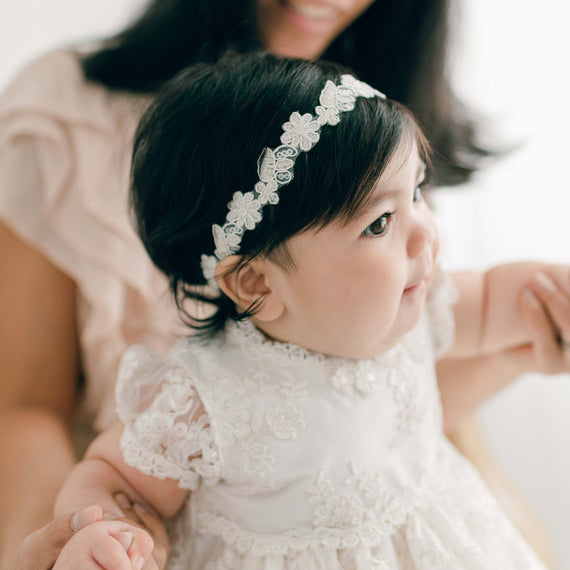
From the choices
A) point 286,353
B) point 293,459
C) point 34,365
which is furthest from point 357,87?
point 34,365

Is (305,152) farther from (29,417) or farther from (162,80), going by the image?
(29,417)

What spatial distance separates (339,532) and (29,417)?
55cm

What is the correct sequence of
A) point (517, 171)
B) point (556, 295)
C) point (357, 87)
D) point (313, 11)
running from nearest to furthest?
point (357, 87)
point (556, 295)
point (313, 11)
point (517, 171)

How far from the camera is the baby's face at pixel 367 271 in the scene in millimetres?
671

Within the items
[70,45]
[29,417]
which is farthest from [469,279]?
[70,45]

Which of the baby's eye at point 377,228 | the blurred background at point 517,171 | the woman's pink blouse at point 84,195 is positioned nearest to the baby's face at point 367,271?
the baby's eye at point 377,228

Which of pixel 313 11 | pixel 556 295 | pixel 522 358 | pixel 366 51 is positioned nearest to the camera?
pixel 556 295

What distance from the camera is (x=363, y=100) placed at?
0.68m

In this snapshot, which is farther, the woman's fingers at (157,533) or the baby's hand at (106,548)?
the woman's fingers at (157,533)

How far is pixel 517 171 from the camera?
162cm

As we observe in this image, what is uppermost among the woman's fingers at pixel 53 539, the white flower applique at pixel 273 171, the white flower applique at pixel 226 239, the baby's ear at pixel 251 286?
the white flower applique at pixel 273 171

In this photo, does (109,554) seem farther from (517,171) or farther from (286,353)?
(517,171)

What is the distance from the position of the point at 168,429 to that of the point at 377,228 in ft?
1.04

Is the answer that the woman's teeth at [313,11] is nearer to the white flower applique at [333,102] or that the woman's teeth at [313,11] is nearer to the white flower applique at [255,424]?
the white flower applique at [333,102]
